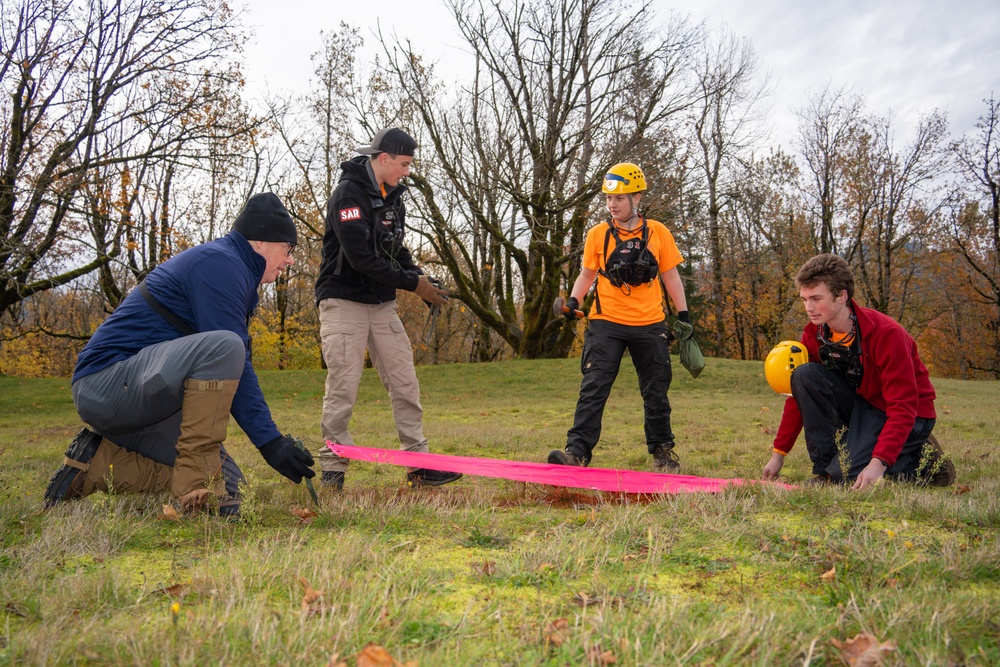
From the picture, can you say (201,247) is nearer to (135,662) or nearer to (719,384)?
(135,662)

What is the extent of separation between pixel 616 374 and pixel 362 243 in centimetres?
213

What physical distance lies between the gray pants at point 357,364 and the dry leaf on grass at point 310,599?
251 centimetres

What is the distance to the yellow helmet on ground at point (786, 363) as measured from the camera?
4.67 meters

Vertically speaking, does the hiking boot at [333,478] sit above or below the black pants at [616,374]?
below

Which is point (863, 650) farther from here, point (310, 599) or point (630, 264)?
point (630, 264)

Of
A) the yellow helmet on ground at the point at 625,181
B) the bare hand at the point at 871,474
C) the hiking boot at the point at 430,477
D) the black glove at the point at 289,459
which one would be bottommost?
the hiking boot at the point at 430,477

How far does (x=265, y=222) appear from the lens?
380 centimetres

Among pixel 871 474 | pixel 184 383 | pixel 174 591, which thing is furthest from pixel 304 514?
pixel 871 474

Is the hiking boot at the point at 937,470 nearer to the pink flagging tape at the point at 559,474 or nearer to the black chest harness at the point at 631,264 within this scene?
the pink flagging tape at the point at 559,474

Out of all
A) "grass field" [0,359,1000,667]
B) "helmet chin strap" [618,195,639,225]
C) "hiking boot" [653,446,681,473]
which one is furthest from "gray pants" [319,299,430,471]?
"helmet chin strap" [618,195,639,225]

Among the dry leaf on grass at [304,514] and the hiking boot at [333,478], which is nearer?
the dry leaf on grass at [304,514]

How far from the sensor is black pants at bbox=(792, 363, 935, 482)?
173 inches

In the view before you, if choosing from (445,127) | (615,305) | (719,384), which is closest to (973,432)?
(615,305)

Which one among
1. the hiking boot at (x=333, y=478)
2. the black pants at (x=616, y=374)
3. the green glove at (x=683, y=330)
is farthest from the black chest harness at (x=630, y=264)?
the hiking boot at (x=333, y=478)
